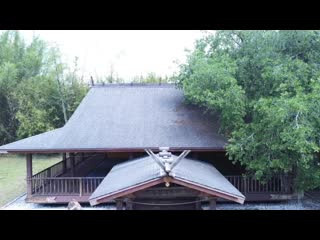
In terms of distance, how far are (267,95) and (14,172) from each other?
46.8ft

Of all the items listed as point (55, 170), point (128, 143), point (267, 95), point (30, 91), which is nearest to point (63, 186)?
point (55, 170)

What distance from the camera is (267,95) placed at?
455 inches

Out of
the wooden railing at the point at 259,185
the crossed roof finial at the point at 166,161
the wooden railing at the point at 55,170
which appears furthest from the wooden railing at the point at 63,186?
the crossed roof finial at the point at 166,161

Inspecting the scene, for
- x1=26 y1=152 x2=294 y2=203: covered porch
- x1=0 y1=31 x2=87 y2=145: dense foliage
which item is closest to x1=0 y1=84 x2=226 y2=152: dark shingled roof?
x1=26 y1=152 x2=294 y2=203: covered porch

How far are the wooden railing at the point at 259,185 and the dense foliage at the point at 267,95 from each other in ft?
2.16

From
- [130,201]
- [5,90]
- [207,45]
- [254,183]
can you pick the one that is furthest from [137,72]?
[130,201]

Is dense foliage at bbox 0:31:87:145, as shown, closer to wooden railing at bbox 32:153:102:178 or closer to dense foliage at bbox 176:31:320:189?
wooden railing at bbox 32:153:102:178

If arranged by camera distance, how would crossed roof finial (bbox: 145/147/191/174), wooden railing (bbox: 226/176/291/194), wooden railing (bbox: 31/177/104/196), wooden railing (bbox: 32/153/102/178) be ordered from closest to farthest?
1. crossed roof finial (bbox: 145/147/191/174)
2. wooden railing (bbox: 226/176/291/194)
3. wooden railing (bbox: 31/177/104/196)
4. wooden railing (bbox: 32/153/102/178)

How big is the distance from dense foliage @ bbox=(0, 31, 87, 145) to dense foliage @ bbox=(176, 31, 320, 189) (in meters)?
14.2

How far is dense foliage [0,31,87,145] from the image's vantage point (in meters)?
23.9

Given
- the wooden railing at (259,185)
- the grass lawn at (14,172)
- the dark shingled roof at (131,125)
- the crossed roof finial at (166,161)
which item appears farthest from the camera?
the grass lawn at (14,172)

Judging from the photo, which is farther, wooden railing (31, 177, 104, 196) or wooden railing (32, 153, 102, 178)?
wooden railing (32, 153, 102, 178)

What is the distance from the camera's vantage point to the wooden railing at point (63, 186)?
12.3 metres

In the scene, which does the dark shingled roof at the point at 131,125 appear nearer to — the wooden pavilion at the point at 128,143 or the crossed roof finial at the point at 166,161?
the wooden pavilion at the point at 128,143
